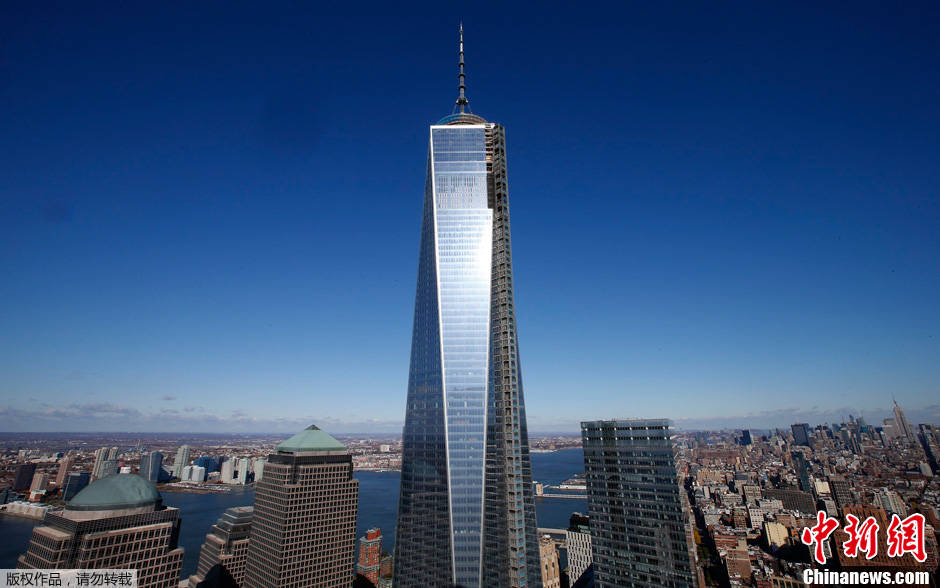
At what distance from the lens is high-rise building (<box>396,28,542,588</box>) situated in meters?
51.3

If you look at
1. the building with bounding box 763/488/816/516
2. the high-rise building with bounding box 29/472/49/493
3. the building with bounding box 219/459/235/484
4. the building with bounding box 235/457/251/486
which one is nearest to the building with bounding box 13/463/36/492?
the high-rise building with bounding box 29/472/49/493

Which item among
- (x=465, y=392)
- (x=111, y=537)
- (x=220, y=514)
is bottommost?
(x=220, y=514)

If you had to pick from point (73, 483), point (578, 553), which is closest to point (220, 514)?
point (73, 483)

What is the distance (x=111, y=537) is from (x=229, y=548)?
2807 cm

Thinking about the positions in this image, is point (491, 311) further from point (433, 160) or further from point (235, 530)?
point (235, 530)

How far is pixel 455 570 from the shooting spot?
1965 inches

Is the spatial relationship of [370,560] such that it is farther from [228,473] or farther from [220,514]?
[228,473]

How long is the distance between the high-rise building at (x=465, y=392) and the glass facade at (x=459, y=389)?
0.13 meters

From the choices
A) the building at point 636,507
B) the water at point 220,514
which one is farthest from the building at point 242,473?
the building at point 636,507

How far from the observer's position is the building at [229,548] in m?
64.8

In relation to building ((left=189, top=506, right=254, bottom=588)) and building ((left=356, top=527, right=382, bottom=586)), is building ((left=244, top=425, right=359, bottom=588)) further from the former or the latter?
building ((left=356, top=527, right=382, bottom=586))

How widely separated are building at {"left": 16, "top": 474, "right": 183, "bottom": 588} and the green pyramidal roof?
65.1 feet

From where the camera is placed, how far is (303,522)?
60.2m

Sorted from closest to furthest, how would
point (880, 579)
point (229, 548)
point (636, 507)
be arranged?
point (880, 579) < point (636, 507) < point (229, 548)
